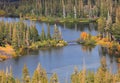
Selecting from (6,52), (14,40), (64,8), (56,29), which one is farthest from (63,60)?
(64,8)

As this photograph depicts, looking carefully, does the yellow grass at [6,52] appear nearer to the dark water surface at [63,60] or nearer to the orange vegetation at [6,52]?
the orange vegetation at [6,52]

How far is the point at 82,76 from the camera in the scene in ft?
185

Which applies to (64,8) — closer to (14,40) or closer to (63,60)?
(14,40)

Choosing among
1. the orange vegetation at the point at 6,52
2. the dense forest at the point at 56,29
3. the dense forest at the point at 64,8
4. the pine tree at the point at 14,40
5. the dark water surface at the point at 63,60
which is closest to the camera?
the dense forest at the point at 56,29

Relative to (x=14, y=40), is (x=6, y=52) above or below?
below

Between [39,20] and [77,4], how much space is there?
49.0 ft

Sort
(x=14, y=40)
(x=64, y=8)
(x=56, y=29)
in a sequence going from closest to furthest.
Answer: (x=14, y=40), (x=56, y=29), (x=64, y=8)

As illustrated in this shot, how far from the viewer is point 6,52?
274 feet

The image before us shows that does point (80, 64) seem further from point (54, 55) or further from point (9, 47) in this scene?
point (9, 47)

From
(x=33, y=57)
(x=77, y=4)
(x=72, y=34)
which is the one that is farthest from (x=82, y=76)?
(x=77, y=4)

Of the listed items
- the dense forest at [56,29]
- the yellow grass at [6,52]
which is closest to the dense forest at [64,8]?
the dense forest at [56,29]

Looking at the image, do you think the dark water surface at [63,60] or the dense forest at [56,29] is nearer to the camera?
the dense forest at [56,29]

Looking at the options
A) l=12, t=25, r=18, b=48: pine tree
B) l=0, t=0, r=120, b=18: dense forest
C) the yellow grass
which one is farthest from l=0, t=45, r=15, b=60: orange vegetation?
l=0, t=0, r=120, b=18: dense forest

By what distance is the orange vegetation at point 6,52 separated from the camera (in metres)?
81.0
